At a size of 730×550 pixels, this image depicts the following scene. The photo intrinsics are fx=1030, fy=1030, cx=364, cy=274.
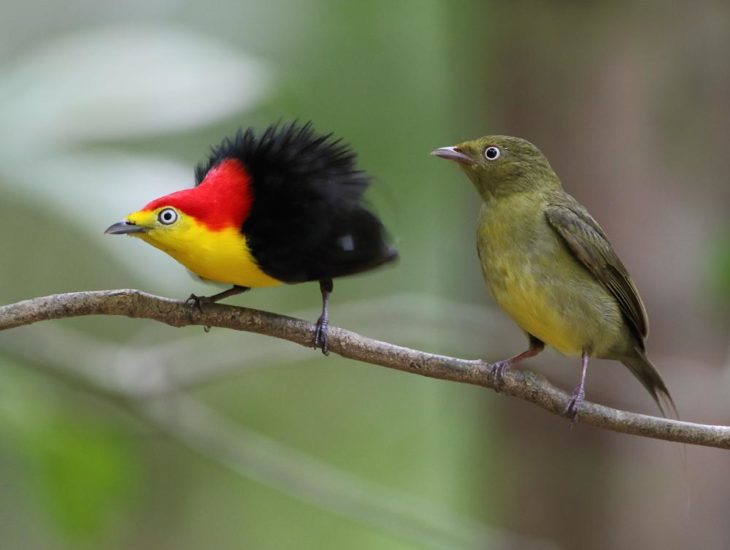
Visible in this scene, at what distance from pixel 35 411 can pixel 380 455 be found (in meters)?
2.71

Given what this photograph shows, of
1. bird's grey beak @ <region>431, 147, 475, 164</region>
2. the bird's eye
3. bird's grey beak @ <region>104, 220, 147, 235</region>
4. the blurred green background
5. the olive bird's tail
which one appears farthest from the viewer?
the blurred green background

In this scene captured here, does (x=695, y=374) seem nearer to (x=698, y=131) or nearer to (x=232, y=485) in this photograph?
(x=698, y=131)

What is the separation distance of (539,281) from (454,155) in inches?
20.0

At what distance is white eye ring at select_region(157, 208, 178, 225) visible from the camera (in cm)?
216

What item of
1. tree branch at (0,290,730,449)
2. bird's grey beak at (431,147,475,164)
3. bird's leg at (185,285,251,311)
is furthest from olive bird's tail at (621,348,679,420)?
bird's leg at (185,285,251,311)

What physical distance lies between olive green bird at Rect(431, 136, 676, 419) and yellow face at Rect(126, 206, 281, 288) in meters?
0.67

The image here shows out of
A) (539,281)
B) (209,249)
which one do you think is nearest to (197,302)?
(209,249)

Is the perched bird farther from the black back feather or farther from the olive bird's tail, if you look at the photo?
the olive bird's tail

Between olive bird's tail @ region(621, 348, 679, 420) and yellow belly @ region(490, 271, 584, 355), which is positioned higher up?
yellow belly @ region(490, 271, 584, 355)

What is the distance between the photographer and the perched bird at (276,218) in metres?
2.18

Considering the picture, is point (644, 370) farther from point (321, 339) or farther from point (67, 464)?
point (67, 464)

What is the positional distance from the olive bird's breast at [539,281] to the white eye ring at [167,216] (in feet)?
3.02

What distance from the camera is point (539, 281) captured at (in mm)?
2699

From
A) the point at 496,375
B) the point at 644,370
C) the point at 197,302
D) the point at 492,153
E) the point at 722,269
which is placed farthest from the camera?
the point at 722,269
